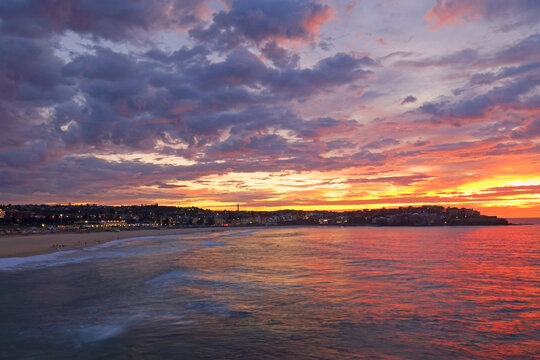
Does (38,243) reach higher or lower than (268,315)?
lower

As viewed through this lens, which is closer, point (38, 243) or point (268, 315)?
point (268, 315)

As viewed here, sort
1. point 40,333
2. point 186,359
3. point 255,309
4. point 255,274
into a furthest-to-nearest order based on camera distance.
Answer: point 255,274 → point 255,309 → point 40,333 → point 186,359

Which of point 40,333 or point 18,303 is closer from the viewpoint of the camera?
point 40,333

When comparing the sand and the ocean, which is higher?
the ocean

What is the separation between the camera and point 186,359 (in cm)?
1148

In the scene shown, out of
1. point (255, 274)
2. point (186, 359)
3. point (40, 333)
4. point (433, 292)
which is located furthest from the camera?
point (255, 274)

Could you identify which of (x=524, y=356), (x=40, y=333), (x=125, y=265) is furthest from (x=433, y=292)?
(x=125, y=265)

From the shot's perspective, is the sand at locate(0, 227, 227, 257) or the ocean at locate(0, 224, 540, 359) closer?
the ocean at locate(0, 224, 540, 359)

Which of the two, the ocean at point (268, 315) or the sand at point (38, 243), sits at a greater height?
the ocean at point (268, 315)

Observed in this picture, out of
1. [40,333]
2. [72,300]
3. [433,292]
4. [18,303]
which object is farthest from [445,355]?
[18,303]

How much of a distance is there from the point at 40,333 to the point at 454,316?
18368mm

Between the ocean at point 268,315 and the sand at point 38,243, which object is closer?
the ocean at point 268,315

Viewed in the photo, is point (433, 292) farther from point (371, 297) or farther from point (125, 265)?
point (125, 265)

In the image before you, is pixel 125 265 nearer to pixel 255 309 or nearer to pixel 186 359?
pixel 255 309
